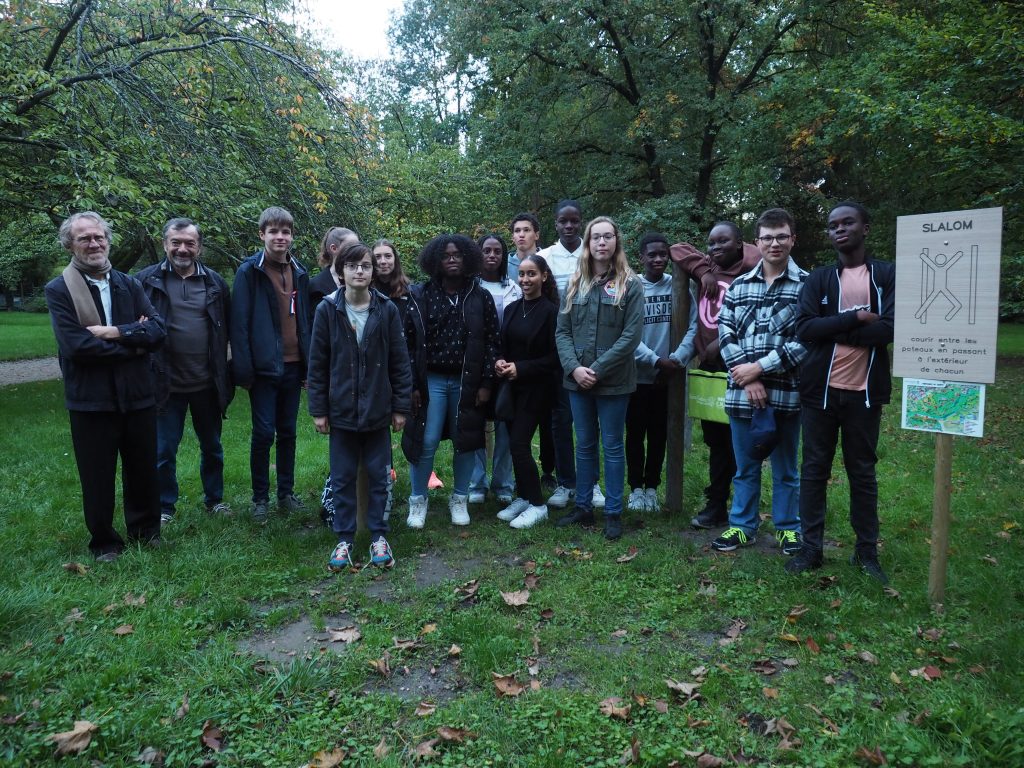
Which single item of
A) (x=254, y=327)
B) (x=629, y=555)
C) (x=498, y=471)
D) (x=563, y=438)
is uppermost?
(x=254, y=327)

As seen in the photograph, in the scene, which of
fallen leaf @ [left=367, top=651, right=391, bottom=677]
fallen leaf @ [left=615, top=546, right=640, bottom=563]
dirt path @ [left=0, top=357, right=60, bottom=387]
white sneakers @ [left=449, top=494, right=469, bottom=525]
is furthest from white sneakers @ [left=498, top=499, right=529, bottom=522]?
dirt path @ [left=0, top=357, right=60, bottom=387]

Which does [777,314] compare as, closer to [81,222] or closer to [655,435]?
[655,435]

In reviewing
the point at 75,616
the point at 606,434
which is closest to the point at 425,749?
the point at 75,616

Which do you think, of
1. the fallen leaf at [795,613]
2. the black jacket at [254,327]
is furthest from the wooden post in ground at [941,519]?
the black jacket at [254,327]

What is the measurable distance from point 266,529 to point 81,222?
2543 millimetres

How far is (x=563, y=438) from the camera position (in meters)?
6.31

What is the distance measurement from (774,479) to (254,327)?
4.17 m

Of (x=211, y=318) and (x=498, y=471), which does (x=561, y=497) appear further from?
(x=211, y=318)

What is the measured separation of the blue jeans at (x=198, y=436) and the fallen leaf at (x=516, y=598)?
2984 millimetres

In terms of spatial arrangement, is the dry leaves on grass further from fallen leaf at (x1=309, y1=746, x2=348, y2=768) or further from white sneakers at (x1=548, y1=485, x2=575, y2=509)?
white sneakers at (x1=548, y1=485, x2=575, y2=509)

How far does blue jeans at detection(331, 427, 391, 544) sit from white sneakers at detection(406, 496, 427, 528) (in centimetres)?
55

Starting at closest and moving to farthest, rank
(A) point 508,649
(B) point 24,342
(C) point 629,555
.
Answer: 1. (A) point 508,649
2. (C) point 629,555
3. (B) point 24,342

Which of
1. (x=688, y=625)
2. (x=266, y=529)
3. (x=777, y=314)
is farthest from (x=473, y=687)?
(x=777, y=314)

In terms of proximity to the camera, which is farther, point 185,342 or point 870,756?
point 185,342
